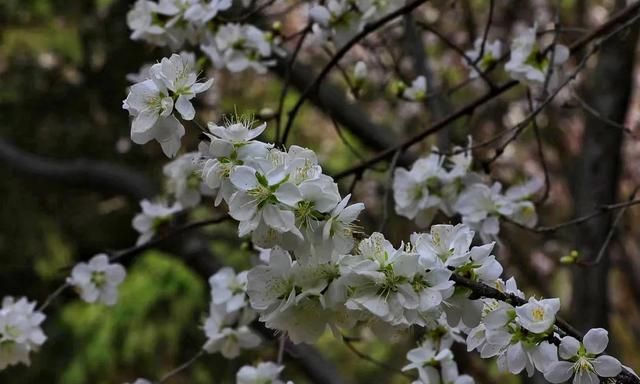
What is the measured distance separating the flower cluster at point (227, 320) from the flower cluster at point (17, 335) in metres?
0.27

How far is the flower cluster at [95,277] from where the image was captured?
4.58 feet

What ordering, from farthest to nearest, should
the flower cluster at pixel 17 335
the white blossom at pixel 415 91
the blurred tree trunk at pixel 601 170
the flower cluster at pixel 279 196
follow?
Answer: the blurred tree trunk at pixel 601 170
the white blossom at pixel 415 91
the flower cluster at pixel 17 335
the flower cluster at pixel 279 196

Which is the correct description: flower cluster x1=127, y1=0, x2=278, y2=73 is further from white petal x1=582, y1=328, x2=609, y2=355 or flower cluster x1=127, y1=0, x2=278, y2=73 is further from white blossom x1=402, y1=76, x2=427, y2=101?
white petal x1=582, y1=328, x2=609, y2=355

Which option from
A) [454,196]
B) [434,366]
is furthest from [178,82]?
[454,196]

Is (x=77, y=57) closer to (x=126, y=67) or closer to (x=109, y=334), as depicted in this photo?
(x=126, y=67)

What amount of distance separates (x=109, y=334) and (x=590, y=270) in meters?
2.08

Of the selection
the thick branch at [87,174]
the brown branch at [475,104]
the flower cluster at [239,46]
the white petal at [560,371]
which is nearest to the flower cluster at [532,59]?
the brown branch at [475,104]

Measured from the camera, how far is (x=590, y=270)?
188 centimetres

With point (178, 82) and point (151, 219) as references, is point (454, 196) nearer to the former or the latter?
point (151, 219)

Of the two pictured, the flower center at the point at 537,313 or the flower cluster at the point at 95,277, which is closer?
the flower center at the point at 537,313

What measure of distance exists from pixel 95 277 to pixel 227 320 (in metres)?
0.26

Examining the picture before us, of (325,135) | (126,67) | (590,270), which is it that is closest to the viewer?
(590,270)

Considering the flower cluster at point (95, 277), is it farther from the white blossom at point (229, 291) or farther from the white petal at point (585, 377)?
the white petal at point (585, 377)

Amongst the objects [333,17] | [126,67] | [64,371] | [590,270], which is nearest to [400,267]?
[333,17]
